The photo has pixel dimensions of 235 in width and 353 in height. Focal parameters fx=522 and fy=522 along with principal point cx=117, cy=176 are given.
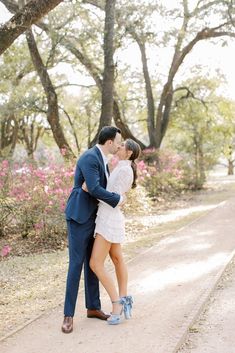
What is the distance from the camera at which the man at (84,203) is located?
15.9 ft

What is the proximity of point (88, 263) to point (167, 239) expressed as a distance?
4.85 meters

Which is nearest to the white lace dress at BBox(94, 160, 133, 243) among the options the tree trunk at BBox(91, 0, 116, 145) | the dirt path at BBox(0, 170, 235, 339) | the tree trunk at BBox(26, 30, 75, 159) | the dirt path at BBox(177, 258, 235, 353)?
the dirt path at BBox(177, 258, 235, 353)

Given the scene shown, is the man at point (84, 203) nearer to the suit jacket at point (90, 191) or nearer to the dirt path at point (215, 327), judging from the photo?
the suit jacket at point (90, 191)

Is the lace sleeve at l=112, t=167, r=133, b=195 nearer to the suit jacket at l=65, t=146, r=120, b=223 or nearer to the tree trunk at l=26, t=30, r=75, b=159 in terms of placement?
the suit jacket at l=65, t=146, r=120, b=223

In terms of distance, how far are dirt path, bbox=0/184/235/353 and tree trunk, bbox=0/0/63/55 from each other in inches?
141

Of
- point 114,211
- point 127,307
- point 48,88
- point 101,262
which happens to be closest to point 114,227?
point 114,211

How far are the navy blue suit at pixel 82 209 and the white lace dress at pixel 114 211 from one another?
0.07 meters

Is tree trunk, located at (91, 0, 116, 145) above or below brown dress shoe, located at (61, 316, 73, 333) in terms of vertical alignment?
above

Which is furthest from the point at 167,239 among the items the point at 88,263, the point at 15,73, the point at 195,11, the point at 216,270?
the point at 15,73

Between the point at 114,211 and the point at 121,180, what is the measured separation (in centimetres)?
31

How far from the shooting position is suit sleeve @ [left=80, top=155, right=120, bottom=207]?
4801mm

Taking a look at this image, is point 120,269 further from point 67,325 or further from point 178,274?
point 178,274

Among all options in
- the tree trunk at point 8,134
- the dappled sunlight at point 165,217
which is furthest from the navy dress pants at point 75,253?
the tree trunk at point 8,134

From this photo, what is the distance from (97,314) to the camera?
5.27m
